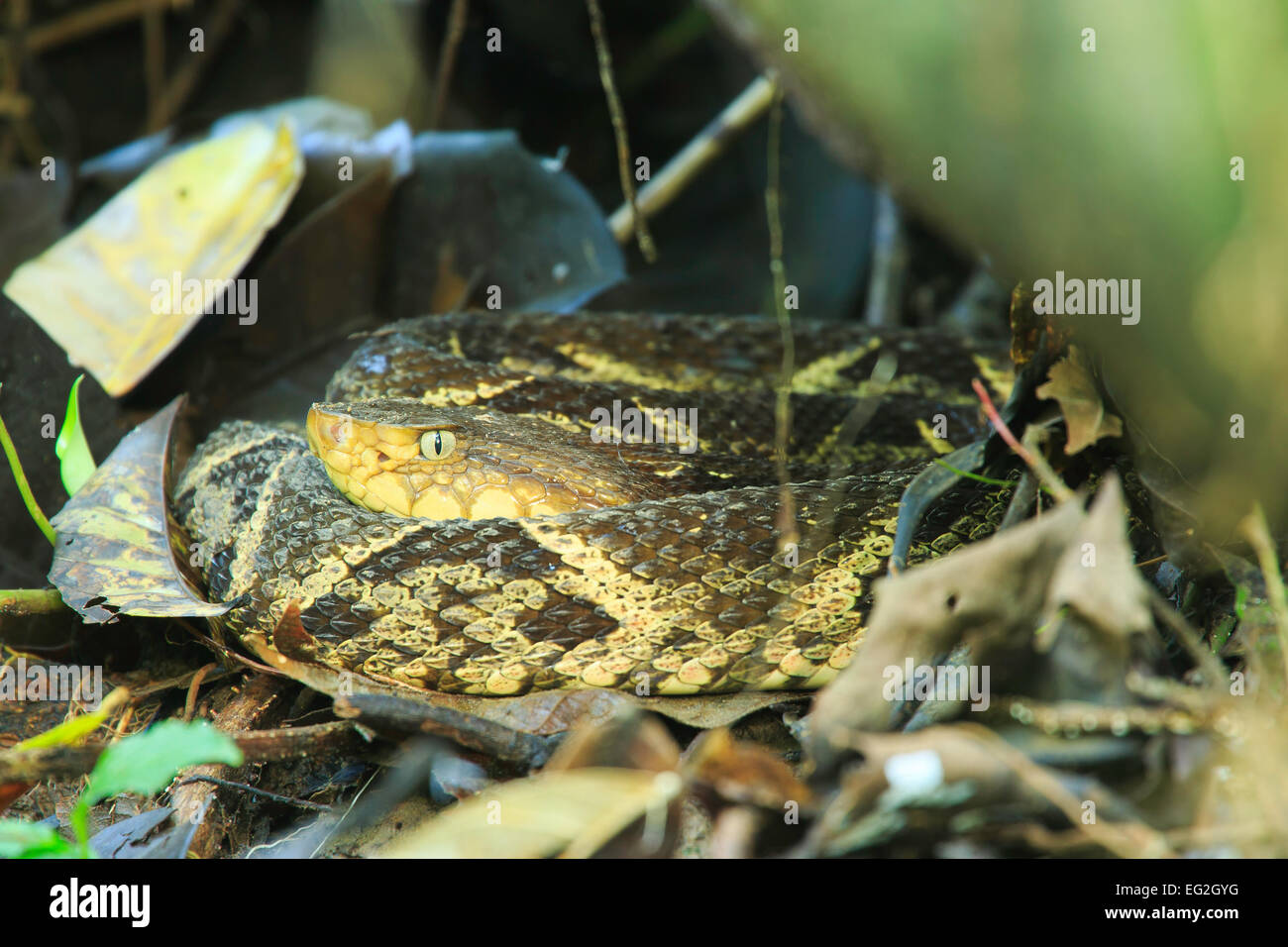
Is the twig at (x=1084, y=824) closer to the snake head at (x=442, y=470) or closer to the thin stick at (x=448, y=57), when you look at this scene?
the snake head at (x=442, y=470)

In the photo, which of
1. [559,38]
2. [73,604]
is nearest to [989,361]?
[559,38]

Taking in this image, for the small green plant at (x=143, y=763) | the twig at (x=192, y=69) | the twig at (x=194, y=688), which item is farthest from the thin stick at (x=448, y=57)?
the small green plant at (x=143, y=763)

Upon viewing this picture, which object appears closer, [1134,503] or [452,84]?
[1134,503]

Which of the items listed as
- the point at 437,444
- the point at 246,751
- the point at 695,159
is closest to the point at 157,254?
the point at 437,444

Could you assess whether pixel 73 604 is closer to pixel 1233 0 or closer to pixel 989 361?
pixel 1233 0

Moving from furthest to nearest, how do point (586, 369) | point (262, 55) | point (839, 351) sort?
point (262, 55)
point (839, 351)
point (586, 369)

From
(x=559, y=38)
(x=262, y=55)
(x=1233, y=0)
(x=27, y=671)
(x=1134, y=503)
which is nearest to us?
(x=1233, y=0)

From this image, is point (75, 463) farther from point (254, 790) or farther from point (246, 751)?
point (246, 751)
